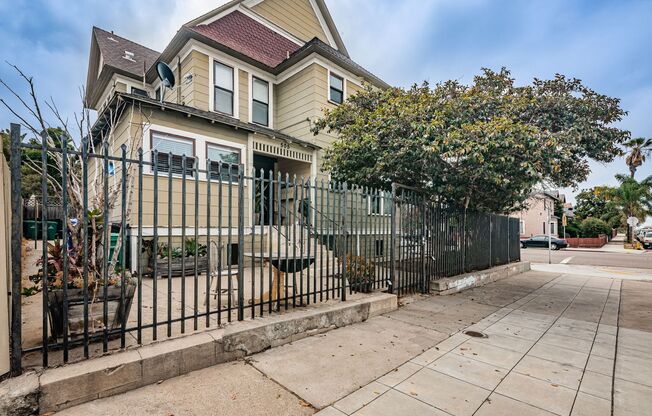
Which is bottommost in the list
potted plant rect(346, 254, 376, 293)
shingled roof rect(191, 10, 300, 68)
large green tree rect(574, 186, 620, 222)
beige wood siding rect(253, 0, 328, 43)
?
potted plant rect(346, 254, 376, 293)

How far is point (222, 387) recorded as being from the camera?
2.89m

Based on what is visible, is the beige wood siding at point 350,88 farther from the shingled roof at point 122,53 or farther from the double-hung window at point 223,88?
the shingled roof at point 122,53

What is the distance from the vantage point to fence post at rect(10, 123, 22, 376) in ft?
8.11

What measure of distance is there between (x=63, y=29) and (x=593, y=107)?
18801mm

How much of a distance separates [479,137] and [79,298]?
22.8 ft

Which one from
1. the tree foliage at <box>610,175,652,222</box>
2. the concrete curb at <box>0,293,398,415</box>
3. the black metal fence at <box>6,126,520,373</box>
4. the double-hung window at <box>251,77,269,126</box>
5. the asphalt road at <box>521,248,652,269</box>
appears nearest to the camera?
the concrete curb at <box>0,293,398,415</box>

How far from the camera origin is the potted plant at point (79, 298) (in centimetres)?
296

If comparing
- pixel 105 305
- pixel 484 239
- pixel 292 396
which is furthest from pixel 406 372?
pixel 484 239

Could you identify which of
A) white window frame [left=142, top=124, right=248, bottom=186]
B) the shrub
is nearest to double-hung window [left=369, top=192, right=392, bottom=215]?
white window frame [left=142, top=124, right=248, bottom=186]

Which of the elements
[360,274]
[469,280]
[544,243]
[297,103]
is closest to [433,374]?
[360,274]

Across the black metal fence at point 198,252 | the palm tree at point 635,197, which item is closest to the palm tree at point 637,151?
the palm tree at point 635,197

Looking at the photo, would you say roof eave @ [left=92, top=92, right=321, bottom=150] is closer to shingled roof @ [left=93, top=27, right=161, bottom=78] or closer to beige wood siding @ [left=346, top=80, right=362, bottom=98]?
beige wood siding @ [left=346, top=80, right=362, bottom=98]

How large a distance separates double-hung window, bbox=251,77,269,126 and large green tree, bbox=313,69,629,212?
153 inches

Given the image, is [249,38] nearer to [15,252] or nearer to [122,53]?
[122,53]
